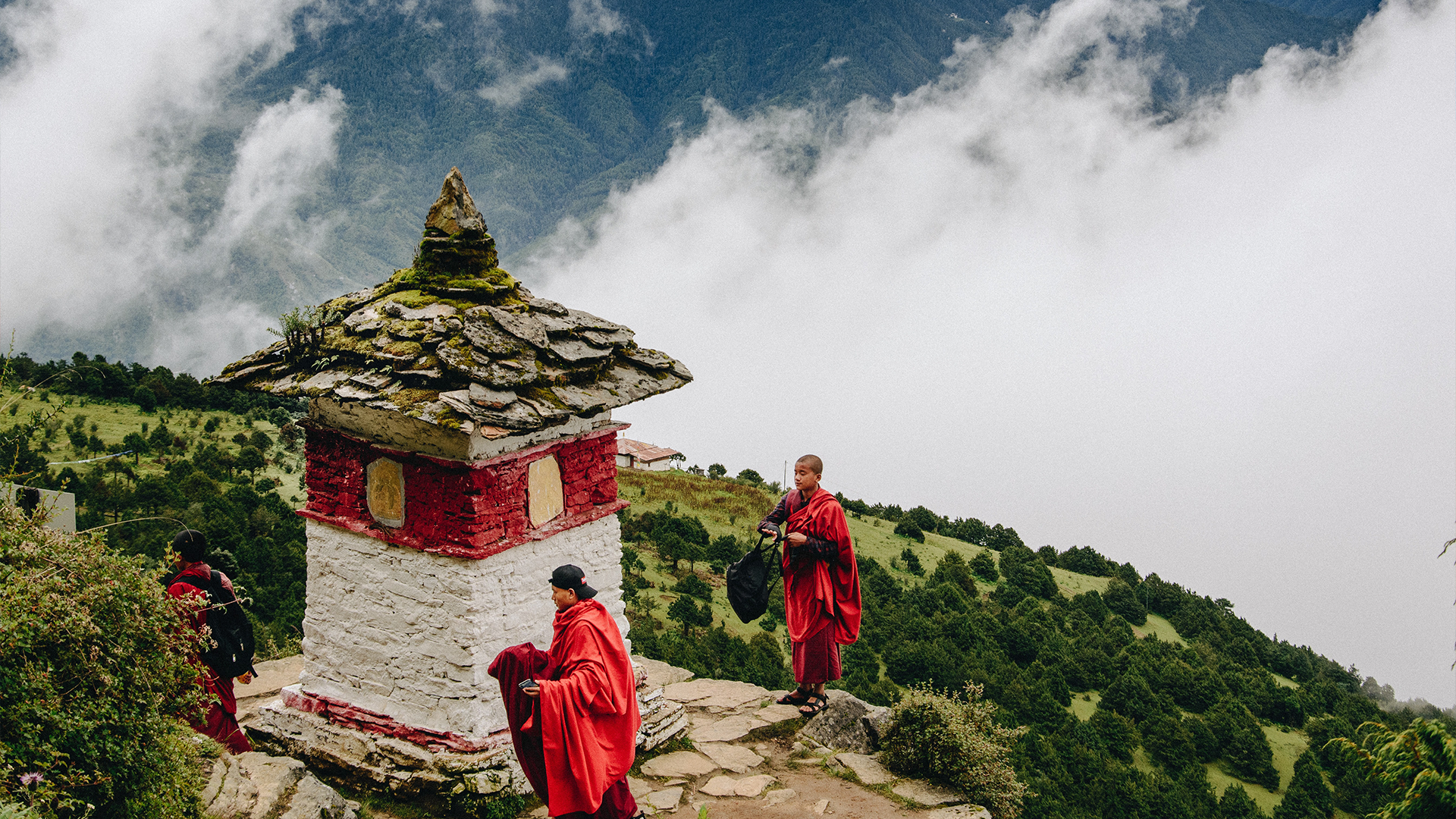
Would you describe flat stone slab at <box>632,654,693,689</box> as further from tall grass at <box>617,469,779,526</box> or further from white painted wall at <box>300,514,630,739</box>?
tall grass at <box>617,469,779,526</box>

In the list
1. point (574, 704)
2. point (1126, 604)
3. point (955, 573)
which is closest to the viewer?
point (574, 704)

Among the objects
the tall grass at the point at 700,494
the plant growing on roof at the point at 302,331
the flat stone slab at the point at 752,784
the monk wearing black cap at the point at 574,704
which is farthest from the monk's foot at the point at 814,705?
the tall grass at the point at 700,494

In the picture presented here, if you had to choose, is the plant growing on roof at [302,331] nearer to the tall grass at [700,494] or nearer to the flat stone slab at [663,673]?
the flat stone slab at [663,673]

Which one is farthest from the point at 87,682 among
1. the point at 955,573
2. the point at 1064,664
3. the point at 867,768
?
the point at 955,573

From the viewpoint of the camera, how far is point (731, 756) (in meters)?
7.25

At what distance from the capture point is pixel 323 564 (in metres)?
6.79

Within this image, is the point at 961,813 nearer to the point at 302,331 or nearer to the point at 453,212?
the point at 453,212

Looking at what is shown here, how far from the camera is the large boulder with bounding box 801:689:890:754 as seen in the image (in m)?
7.42

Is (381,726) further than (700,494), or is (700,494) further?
(700,494)

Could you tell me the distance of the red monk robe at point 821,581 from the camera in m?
7.38

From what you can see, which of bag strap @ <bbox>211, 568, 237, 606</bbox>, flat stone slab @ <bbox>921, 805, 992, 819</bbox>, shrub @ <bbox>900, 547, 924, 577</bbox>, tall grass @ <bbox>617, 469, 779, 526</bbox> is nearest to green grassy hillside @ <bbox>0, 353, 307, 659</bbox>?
bag strap @ <bbox>211, 568, 237, 606</bbox>

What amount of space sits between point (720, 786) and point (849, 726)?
1.27 meters

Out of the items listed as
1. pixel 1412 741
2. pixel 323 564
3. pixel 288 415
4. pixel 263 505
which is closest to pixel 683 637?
pixel 263 505

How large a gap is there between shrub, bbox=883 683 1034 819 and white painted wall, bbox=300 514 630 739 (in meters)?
2.57
